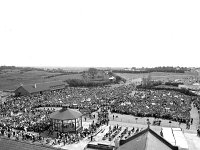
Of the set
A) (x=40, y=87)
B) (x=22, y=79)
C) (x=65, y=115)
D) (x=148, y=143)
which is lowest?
(x=22, y=79)

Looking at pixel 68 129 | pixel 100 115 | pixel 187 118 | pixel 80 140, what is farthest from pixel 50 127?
pixel 187 118

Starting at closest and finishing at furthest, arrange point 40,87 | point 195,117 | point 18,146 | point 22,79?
point 18,146 → point 195,117 → point 40,87 → point 22,79

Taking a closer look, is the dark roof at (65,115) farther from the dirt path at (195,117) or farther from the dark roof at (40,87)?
the dark roof at (40,87)

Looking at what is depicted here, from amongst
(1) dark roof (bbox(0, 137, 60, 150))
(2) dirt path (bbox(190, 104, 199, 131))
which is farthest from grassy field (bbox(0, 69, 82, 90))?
(1) dark roof (bbox(0, 137, 60, 150))

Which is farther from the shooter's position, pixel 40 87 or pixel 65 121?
pixel 40 87

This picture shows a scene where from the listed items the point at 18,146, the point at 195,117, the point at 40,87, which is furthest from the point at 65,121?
the point at 40,87

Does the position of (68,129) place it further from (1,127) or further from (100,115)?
(1,127)

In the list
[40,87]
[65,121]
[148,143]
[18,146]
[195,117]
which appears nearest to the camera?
[148,143]

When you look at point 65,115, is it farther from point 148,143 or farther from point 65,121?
point 148,143

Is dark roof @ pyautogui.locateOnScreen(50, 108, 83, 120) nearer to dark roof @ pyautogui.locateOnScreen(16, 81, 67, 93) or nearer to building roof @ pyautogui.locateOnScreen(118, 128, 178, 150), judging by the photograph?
building roof @ pyautogui.locateOnScreen(118, 128, 178, 150)

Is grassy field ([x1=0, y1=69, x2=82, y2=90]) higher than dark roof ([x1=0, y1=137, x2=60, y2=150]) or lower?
lower

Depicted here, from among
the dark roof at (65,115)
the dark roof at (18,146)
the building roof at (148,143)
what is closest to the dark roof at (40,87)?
the dark roof at (65,115)
